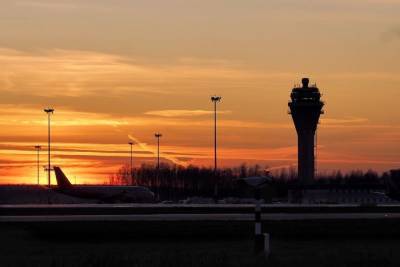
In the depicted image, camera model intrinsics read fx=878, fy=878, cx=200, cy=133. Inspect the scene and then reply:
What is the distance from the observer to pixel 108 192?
140m

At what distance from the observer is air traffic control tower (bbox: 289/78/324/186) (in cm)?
18175
